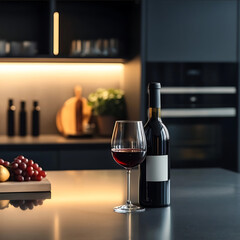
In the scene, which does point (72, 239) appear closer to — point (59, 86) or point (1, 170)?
point (1, 170)

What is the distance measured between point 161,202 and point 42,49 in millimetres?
2761

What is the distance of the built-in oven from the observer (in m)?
3.52

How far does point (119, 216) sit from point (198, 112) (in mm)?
2462

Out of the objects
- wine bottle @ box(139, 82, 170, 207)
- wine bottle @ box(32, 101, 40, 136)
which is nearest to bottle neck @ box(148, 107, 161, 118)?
wine bottle @ box(139, 82, 170, 207)

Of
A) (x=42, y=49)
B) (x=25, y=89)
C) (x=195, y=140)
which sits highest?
(x=42, y=49)

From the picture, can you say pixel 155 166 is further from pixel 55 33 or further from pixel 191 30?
pixel 55 33

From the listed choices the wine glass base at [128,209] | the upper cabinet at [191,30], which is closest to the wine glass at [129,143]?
the wine glass base at [128,209]

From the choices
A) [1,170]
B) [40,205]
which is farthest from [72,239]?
[1,170]

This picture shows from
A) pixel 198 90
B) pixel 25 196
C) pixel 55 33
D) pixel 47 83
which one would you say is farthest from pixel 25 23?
pixel 25 196

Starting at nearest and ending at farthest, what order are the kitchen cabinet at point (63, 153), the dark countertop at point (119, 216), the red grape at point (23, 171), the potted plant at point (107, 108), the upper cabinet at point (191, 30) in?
the dark countertop at point (119, 216), the red grape at point (23, 171), the kitchen cabinet at point (63, 153), the upper cabinet at point (191, 30), the potted plant at point (107, 108)

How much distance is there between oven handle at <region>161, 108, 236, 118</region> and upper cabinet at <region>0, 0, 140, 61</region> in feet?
1.65

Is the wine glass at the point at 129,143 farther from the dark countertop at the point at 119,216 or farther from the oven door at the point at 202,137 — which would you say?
the oven door at the point at 202,137

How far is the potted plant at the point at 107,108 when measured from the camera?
376 centimetres

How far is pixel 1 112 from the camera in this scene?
3902 mm
